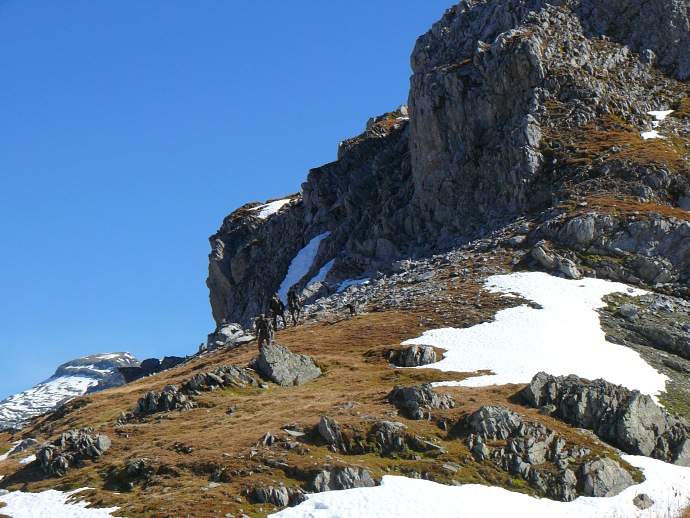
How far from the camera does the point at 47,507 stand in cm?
3288

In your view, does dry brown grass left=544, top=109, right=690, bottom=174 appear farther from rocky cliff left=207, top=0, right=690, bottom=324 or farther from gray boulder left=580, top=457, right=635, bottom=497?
gray boulder left=580, top=457, right=635, bottom=497

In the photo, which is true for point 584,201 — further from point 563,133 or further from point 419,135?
point 419,135

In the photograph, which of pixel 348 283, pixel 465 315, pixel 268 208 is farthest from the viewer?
pixel 268 208

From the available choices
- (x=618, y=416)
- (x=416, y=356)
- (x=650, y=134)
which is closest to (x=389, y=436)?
(x=618, y=416)

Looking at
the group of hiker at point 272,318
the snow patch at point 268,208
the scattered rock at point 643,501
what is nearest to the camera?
the scattered rock at point 643,501

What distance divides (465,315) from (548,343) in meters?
9.59

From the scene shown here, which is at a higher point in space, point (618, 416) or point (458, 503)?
point (618, 416)

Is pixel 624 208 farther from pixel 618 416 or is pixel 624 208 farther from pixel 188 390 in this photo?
pixel 188 390

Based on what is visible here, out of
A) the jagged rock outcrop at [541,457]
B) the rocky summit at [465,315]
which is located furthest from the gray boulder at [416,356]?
the jagged rock outcrop at [541,457]

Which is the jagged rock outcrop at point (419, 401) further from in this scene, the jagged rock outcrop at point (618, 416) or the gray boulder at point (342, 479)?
the gray boulder at point (342, 479)

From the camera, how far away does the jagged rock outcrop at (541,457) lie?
106 ft

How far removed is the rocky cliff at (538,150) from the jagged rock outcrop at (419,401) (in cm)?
3444

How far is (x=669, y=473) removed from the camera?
34406 mm

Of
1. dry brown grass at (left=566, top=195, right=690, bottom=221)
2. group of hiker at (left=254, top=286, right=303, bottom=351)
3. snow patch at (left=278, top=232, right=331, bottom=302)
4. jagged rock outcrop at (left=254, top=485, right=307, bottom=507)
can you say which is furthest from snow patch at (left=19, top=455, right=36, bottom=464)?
snow patch at (left=278, top=232, right=331, bottom=302)
